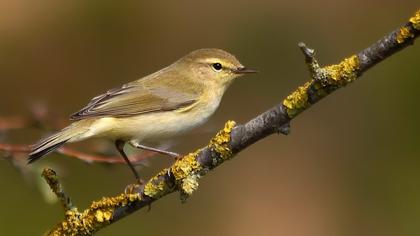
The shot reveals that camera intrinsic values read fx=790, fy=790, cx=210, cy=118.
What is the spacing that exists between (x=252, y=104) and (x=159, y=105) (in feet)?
12.4

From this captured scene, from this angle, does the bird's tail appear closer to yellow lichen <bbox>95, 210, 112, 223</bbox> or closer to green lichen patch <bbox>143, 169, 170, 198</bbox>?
yellow lichen <bbox>95, 210, 112, 223</bbox>

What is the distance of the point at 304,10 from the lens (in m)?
8.53

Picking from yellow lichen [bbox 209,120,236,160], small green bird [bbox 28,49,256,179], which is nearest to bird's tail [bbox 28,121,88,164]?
small green bird [bbox 28,49,256,179]

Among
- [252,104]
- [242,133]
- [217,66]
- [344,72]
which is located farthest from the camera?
[252,104]

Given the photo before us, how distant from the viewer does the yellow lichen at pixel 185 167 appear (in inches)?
102

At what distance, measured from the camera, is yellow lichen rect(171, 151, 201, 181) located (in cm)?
258

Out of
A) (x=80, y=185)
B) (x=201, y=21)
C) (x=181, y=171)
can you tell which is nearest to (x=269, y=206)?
(x=80, y=185)

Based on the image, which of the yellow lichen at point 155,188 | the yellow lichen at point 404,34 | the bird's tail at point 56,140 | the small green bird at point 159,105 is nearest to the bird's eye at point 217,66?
the small green bird at point 159,105

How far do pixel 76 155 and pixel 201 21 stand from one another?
18.3 feet

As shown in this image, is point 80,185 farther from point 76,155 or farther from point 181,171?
point 181,171

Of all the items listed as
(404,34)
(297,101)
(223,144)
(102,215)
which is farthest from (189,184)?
(404,34)

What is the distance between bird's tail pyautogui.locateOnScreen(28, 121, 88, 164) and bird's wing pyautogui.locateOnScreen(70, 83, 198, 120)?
0.13 m

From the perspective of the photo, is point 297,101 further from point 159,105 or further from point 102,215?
point 159,105

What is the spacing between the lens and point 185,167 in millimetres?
2588
